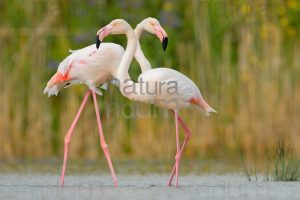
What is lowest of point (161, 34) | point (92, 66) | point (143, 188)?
point (143, 188)

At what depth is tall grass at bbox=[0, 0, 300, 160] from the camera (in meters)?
13.3

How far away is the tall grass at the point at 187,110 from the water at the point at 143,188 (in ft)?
7.00

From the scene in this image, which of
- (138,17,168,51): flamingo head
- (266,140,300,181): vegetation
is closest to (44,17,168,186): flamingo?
(138,17,168,51): flamingo head

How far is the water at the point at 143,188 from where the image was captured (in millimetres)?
8523

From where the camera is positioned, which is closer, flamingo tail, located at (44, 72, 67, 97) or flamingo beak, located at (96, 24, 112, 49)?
flamingo beak, located at (96, 24, 112, 49)

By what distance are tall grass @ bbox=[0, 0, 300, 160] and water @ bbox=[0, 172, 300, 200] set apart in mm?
2134

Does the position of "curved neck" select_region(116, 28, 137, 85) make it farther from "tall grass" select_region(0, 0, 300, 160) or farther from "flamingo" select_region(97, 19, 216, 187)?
"tall grass" select_region(0, 0, 300, 160)

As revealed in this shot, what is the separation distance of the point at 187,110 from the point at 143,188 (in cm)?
450

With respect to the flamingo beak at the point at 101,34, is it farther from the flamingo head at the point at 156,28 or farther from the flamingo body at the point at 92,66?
the flamingo head at the point at 156,28

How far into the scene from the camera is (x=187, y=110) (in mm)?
13578

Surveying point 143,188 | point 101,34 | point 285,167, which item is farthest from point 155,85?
point 285,167

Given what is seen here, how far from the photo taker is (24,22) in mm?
15430

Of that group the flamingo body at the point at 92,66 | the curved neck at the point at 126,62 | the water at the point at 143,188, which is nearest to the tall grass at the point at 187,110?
the water at the point at 143,188

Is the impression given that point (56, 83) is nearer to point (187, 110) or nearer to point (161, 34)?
point (161, 34)
